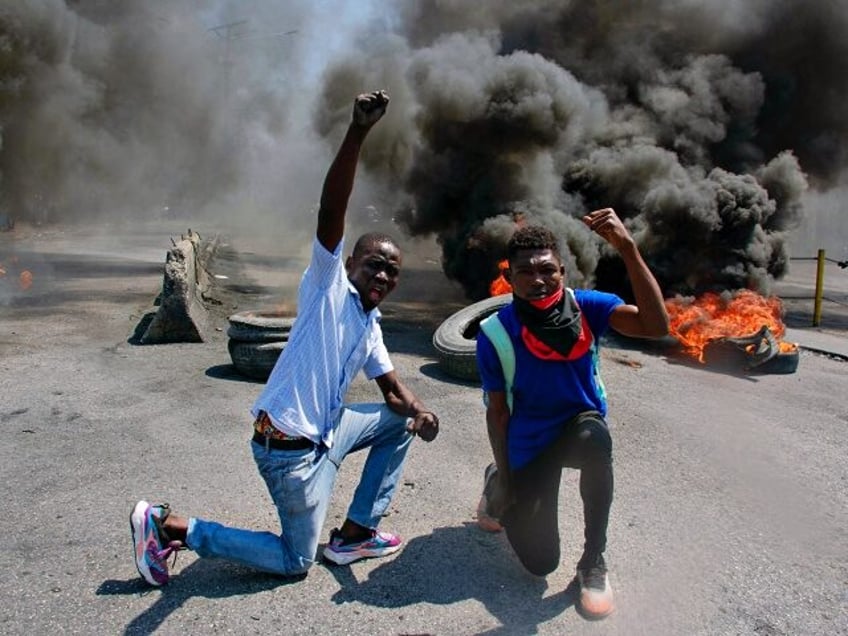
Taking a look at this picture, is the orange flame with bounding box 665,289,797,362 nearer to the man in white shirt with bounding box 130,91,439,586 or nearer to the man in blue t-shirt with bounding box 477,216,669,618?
the man in blue t-shirt with bounding box 477,216,669,618

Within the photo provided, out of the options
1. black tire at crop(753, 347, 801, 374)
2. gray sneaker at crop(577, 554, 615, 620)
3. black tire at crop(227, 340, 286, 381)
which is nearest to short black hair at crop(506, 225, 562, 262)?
gray sneaker at crop(577, 554, 615, 620)

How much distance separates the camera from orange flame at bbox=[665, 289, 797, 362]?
8.30 metres

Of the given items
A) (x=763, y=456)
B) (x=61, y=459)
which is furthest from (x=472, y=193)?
(x=61, y=459)

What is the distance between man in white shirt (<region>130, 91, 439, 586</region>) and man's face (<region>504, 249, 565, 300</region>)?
0.54 meters

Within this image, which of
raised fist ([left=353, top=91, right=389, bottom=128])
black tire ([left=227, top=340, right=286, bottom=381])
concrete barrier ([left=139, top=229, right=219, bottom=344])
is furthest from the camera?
concrete barrier ([left=139, top=229, right=219, bottom=344])

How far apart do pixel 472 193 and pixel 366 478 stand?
1110 centimetres

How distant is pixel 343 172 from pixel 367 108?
251 mm

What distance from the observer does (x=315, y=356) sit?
2.84 m

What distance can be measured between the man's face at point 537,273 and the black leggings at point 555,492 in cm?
54

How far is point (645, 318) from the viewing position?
9.45ft

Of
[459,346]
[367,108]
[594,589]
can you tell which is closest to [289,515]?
[594,589]

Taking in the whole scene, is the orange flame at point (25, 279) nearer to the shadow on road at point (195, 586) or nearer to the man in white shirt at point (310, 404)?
the shadow on road at point (195, 586)

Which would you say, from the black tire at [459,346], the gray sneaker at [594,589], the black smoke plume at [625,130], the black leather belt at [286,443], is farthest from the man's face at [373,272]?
the black smoke plume at [625,130]

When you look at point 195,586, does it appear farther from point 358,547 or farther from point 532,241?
point 532,241
